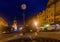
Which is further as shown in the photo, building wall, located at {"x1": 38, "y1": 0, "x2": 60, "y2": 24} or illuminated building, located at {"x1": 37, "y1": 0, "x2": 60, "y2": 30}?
building wall, located at {"x1": 38, "y1": 0, "x2": 60, "y2": 24}

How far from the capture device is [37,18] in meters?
94.4

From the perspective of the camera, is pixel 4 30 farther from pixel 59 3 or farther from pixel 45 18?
pixel 45 18

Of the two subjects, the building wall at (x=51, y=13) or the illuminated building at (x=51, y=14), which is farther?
the building wall at (x=51, y=13)

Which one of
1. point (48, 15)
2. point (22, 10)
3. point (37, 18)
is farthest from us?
point (37, 18)

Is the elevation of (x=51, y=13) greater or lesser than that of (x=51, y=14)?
greater

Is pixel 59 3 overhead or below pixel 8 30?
overhead

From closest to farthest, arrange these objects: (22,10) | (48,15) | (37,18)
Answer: (22,10) < (48,15) < (37,18)

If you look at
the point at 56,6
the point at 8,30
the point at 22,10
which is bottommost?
the point at 8,30

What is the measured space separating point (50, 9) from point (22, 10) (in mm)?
71625

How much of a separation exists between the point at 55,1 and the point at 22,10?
2739 inches

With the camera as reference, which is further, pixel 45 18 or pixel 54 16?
pixel 45 18

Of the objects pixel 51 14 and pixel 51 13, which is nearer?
pixel 51 14

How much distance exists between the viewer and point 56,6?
81062mm

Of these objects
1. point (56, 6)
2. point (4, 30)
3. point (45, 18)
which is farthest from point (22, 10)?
point (45, 18)
